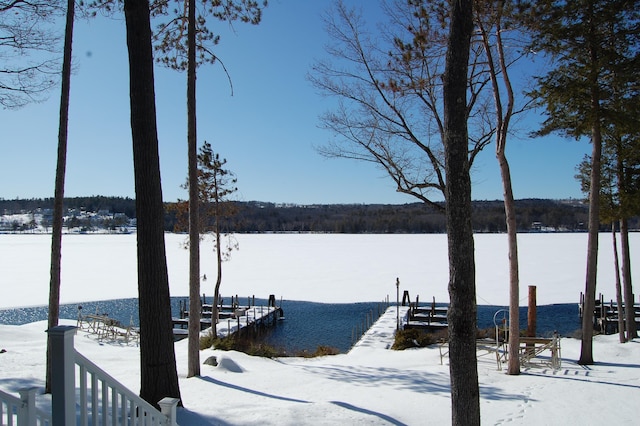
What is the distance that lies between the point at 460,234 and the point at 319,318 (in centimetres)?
2306

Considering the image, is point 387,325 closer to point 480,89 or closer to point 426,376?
point 426,376

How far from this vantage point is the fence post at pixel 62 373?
119 inches

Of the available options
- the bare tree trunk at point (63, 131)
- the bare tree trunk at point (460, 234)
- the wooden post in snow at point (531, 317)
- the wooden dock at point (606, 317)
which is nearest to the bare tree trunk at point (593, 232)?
the wooden post in snow at point (531, 317)

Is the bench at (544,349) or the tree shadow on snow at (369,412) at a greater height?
the tree shadow on snow at (369,412)

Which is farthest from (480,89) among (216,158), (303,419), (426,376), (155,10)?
(216,158)

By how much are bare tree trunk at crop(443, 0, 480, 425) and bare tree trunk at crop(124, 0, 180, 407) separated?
343 centimetres

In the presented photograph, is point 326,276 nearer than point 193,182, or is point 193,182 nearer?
point 193,182

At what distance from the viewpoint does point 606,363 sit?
10711mm

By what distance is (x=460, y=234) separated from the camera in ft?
13.6

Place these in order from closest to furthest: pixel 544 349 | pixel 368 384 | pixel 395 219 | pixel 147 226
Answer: pixel 147 226
pixel 368 384
pixel 544 349
pixel 395 219

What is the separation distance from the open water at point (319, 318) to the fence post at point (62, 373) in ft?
54.1

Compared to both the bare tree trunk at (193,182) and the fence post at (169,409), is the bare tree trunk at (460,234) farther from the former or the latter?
the bare tree trunk at (193,182)

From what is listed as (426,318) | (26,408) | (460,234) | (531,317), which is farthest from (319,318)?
(26,408)

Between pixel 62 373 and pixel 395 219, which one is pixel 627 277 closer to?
pixel 62 373
